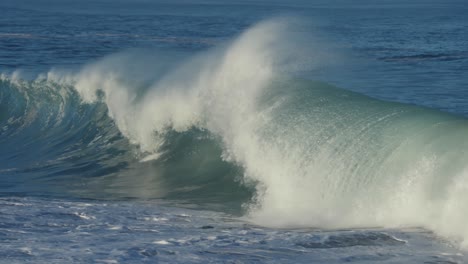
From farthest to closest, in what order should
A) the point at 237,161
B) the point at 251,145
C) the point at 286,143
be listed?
the point at 237,161 < the point at 251,145 < the point at 286,143

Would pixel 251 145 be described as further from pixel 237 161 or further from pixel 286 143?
pixel 286 143

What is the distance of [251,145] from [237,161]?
0.53 meters

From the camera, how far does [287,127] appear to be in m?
14.0

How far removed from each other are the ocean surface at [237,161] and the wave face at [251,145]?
0.03m

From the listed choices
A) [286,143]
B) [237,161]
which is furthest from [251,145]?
[286,143]

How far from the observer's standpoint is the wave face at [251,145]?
10.6 metres

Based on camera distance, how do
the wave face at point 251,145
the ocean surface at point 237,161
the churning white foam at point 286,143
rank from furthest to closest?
the wave face at point 251,145, the churning white foam at point 286,143, the ocean surface at point 237,161

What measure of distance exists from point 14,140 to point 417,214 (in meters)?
11.9

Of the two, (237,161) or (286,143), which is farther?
(237,161)

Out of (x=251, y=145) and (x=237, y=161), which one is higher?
(x=251, y=145)

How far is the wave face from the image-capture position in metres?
10.6

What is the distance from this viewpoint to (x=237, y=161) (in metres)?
14.3

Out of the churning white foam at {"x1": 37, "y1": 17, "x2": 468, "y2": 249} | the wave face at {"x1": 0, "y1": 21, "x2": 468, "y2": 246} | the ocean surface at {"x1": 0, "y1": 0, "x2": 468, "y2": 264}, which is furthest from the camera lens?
the wave face at {"x1": 0, "y1": 21, "x2": 468, "y2": 246}

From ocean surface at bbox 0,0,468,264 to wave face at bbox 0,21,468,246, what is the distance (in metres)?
0.03
